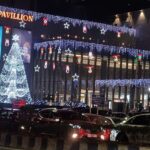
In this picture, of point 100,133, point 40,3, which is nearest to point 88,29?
point 40,3

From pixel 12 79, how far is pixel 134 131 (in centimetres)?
3713

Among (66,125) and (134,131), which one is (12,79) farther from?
(134,131)

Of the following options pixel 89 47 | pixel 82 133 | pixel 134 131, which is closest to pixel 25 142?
pixel 82 133

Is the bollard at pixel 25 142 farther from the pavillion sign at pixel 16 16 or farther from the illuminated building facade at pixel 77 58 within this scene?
the pavillion sign at pixel 16 16

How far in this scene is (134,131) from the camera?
24.1m

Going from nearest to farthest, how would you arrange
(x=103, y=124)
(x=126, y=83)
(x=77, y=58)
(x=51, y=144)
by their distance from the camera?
1. (x=51, y=144)
2. (x=103, y=124)
3. (x=126, y=83)
4. (x=77, y=58)

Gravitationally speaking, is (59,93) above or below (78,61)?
below

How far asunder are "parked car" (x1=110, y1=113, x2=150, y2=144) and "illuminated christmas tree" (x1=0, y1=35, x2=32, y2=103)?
3605cm

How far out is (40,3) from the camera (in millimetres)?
100812

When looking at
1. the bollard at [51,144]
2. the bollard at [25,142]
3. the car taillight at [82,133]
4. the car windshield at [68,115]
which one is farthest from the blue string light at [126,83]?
the bollard at [51,144]

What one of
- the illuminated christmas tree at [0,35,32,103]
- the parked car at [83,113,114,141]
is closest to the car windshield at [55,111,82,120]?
the parked car at [83,113,114,141]

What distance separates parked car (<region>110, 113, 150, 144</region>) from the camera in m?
23.4

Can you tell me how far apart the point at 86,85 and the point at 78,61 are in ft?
14.1

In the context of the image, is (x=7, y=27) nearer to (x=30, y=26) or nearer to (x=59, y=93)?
(x=30, y=26)
